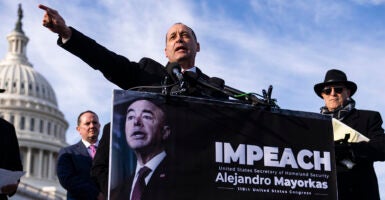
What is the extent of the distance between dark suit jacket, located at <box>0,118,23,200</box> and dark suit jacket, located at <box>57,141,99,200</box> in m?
1.37

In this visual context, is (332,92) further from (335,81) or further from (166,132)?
(166,132)

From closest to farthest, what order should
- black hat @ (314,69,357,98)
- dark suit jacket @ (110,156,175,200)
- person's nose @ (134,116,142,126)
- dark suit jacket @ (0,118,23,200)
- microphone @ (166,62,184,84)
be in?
1. dark suit jacket @ (110,156,175,200)
2. person's nose @ (134,116,142,126)
3. microphone @ (166,62,184,84)
4. black hat @ (314,69,357,98)
5. dark suit jacket @ (0,118,23,200)

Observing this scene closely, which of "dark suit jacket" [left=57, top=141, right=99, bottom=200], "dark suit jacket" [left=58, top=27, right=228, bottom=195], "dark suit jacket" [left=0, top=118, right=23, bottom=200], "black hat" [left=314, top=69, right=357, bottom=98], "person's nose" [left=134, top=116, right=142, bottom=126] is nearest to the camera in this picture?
"person's nose" [left=134, top=116, right=142, bottom=126]

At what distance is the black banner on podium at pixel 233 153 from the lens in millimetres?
4008

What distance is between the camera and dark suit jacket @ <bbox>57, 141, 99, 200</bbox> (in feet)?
23.7

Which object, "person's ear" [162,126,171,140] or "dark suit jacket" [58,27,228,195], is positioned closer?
"person's ear" [162,126,171,140]

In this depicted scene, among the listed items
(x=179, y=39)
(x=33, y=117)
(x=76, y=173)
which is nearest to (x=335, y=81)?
(x=179, y=39)

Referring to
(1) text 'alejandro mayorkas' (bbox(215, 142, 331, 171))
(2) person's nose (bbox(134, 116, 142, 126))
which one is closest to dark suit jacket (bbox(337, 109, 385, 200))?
(1) text 'alejandro mayorkas' (bbox(215, 142, 331, 171))

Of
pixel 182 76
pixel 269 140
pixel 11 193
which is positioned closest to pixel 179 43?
pixel 182 76

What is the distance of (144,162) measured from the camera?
402cm

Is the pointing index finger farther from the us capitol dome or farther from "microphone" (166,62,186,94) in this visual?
the us capitol dome

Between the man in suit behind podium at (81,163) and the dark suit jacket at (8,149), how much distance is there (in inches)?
43.8

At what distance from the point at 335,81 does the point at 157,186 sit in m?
2.12

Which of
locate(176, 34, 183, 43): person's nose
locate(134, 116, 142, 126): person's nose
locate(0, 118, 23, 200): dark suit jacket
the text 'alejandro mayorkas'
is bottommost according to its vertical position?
the text 'alejandro mayorkas'
